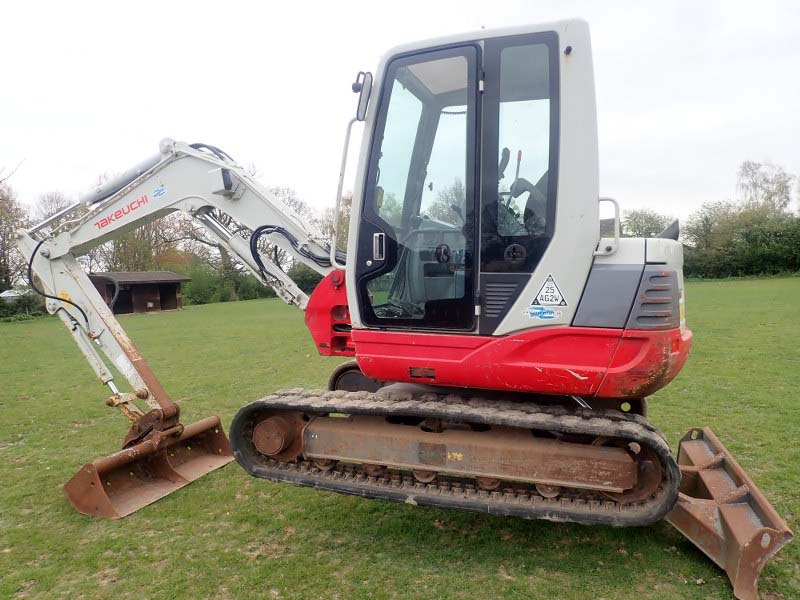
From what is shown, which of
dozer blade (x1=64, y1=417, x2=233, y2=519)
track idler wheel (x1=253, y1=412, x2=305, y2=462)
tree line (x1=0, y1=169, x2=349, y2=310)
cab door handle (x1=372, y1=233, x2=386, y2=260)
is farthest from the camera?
tree line (x1=0, y1=169, x2=349, y2=310)

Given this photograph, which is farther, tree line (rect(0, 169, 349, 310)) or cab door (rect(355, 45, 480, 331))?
tree line (rect(0, 169, 349, 310))

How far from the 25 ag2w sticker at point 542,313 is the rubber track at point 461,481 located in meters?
0.58

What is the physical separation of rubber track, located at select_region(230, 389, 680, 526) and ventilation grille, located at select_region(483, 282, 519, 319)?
598mm

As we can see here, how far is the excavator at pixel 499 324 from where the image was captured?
3.21m

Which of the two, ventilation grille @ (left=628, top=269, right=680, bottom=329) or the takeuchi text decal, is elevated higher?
the takeuchi text decal

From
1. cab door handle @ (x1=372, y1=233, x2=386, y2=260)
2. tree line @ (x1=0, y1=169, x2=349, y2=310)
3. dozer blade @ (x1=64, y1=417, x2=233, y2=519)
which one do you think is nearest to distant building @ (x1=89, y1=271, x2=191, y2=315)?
tree line @ (x1=0, y1=169, x2=349, y2=310)

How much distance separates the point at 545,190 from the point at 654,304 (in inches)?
34.6

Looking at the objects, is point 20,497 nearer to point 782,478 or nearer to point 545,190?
point 545,190

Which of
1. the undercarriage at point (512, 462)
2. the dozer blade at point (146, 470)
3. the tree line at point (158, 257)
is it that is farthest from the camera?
the tree line at point (158, 257)

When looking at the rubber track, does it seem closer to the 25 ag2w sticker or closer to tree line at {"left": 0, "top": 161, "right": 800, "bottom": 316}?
the 25 ag2w sticker

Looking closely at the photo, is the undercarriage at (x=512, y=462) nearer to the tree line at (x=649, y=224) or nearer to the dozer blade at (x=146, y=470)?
the dozer blade at (x=146, y=470)

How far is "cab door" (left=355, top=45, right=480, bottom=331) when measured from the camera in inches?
137

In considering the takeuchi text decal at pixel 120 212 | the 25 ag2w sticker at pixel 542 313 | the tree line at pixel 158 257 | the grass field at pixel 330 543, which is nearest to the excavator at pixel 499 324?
the 25 ag2w sticker at pixel 542 313

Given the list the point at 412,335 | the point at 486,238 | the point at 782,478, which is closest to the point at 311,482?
the point at 412,335
